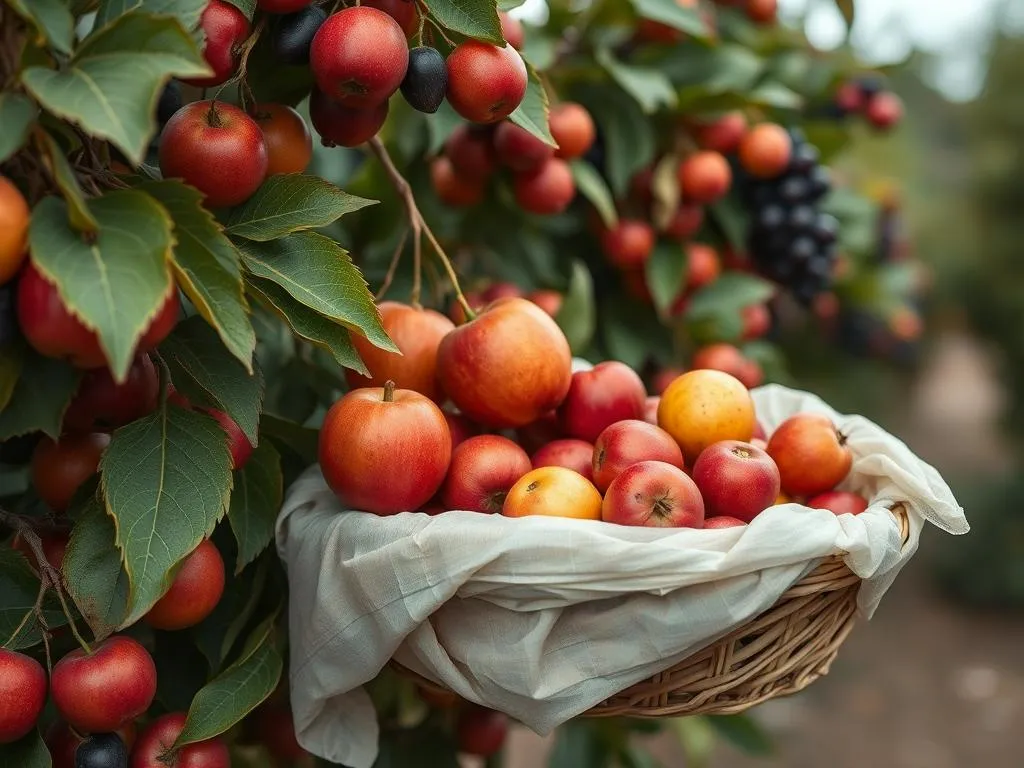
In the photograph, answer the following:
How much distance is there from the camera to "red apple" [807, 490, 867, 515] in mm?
991

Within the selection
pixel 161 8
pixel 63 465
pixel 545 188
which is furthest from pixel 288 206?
pixel 545 188

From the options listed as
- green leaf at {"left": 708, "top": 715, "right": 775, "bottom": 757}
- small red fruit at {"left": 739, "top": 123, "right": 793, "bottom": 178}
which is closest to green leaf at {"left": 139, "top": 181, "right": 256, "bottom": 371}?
small red fruit at {"left": 739, "top": 123, "right": 793, "bottom": 178}

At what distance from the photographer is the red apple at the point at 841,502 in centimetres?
99

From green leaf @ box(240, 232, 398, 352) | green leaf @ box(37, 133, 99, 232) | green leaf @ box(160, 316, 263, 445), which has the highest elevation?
green leaf @ box(37, 133, 99, 232)

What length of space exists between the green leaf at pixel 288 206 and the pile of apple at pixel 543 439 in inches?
7.0

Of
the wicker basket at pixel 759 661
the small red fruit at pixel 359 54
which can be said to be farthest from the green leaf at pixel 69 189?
the wicker basket at pixel 759 661

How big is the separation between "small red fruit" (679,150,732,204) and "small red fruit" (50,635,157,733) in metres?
1.13

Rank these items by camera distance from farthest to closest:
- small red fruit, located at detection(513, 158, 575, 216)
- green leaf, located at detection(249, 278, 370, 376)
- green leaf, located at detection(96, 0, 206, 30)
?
small red fruit, located at detection(513, 158, 575, 216) < green leaf, located at detection(249, 278, 370, 376) < green leaf, located at detection(96, 0, 206, 30)

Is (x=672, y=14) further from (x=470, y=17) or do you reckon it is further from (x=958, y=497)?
(x=958, y=497)

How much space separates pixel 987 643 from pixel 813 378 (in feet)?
5.93

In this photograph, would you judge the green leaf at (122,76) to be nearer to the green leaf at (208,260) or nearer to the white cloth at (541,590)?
the green leaf at (208,260)

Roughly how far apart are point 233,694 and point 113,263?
0.41 meters

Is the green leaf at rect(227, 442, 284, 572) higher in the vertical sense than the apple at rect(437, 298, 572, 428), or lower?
lower

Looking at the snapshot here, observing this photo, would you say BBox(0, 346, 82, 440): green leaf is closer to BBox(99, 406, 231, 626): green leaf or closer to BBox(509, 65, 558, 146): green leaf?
BBox(99, 406, 231, 626): green leaf
